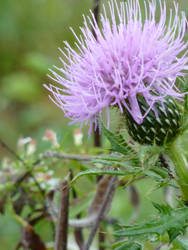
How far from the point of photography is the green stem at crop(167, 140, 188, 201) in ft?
5.06

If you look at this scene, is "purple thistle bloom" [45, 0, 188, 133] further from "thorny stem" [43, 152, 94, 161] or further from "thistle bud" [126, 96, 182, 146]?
"thorny stem" [43, 152, 94, 161]

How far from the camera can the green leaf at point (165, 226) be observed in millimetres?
1351

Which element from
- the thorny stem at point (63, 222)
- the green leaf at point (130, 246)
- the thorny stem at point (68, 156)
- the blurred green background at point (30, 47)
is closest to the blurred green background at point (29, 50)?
the blurred green background at point (30, 47)

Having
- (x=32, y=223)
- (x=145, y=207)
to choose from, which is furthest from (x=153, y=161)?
(x=145, y=207)

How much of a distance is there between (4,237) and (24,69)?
11.6 ft

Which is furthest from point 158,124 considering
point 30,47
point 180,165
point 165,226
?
point 30,47

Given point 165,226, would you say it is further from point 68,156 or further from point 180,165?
point 68,156

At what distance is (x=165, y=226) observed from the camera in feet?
4.50

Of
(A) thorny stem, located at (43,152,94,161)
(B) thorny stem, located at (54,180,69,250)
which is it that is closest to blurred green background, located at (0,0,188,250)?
(A) thorny stem, located at (43,152,94,161)

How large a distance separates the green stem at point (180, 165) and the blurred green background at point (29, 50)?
3.86 meters

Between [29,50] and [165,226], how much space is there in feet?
17.4

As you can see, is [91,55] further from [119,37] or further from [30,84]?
[30,84]

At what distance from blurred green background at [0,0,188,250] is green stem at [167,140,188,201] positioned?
12.7 ft

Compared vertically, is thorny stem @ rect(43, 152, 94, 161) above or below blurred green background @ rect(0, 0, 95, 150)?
below
